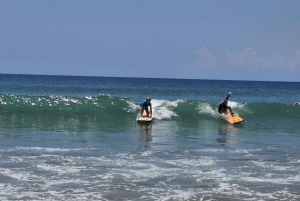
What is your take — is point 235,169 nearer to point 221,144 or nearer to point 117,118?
point 221,144

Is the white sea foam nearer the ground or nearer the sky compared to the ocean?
nearer the sky

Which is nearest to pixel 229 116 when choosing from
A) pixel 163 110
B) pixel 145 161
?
pixel 163 110

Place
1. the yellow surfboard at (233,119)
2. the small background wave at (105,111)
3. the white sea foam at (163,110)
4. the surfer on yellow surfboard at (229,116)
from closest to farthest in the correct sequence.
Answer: the small background wave at (105,111)
the yellow surfboard at (233,119)
the surfer on yellow surfboard at (229,116)
the white sea foam at (163,110)

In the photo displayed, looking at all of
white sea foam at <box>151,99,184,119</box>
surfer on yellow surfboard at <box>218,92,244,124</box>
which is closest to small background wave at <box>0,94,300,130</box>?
white sea foam at <box>151,99,184,119</box>

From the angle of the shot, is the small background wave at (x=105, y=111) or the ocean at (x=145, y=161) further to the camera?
the small background wave at (x=105, y=111)

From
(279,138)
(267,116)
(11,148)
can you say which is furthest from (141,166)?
(267,116)

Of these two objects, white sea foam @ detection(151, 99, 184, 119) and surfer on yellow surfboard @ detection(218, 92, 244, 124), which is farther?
white sea foam @ detection(151, 99, 184, 119)

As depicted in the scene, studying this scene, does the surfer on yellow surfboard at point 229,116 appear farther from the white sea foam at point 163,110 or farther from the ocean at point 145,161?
the white sea foam at point 163,110

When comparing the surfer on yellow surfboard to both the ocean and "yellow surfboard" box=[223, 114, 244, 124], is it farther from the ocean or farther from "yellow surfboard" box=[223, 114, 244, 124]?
the ocean

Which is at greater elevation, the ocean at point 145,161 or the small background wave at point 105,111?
the small background wave at point 105,111

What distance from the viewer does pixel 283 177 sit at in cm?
1252

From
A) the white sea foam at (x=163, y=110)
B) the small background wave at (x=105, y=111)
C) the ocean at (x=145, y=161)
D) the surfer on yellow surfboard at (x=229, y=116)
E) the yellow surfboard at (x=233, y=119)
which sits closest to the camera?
the ocean at (x=145, y=161)

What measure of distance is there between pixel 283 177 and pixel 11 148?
843 cm

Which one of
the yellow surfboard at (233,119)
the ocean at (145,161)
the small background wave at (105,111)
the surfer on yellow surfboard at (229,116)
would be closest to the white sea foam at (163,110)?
the small background wave at (105,111)
